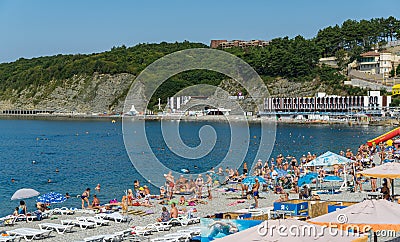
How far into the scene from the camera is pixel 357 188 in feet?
91.3

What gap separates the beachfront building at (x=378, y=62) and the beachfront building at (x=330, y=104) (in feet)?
45.1

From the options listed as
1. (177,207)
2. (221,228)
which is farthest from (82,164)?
(221,228)

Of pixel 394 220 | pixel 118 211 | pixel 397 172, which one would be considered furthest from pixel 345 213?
pixel 118 211

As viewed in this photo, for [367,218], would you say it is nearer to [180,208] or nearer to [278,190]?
[180,208]

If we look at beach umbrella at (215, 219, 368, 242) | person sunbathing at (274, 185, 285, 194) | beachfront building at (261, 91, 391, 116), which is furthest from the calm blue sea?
beachfront building at (261, 91, 391, 116)

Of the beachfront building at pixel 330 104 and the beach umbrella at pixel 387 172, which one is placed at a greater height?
the beachfront building at pixel 330 104

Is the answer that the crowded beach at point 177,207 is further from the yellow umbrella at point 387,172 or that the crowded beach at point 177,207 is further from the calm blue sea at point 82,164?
the calm blue sea at point 82,164

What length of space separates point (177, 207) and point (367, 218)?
1292cm

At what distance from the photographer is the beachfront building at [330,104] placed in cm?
13088

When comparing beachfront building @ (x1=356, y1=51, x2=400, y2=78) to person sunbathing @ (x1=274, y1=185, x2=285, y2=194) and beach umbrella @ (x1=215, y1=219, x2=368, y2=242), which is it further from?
beach umbrella @ (x1=215, y1=219, x2=368, y2=242)

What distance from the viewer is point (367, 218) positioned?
1272cm

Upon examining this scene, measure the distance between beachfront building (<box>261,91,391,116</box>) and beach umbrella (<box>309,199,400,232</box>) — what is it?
11979 cm

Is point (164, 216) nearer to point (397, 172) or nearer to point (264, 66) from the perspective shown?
point (397, 172)

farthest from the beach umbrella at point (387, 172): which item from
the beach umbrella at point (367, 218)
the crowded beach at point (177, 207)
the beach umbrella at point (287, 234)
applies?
the beach umbrella at point (287, 234)
